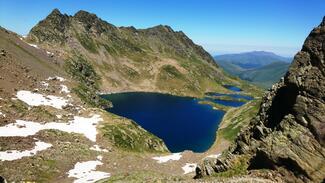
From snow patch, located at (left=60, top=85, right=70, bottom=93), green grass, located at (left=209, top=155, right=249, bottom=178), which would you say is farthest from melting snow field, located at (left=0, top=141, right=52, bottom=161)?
snow patch, located at (left=60, top=85, right=70, bottom=93)

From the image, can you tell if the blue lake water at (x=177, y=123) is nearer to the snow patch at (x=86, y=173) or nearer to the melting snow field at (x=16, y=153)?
the snow patch at (x=86, y=173)

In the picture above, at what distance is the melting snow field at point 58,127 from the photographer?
74.5m

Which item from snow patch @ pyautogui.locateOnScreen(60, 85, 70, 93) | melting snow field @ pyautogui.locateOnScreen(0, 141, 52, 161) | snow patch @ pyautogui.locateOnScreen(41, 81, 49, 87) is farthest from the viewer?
snow patch @ pyautogui.locateOnScreen(60, 85, 70, 93)

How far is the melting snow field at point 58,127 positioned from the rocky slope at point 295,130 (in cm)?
5055

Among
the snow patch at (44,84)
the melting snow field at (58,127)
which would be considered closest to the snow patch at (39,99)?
the melting snow field at (58,127)

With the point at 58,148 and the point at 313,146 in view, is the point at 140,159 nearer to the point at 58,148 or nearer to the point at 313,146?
the point at 58,148

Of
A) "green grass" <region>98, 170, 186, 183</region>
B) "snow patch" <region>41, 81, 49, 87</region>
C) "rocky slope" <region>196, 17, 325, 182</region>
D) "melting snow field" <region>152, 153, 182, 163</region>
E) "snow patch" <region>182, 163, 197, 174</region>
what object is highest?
"snow patch" <region>41, 81, 49, 87</region>

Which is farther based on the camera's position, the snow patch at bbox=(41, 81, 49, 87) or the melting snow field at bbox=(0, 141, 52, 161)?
the snow patch at bbox=(41, 81, 49, 87)

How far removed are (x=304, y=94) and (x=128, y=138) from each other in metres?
67.3

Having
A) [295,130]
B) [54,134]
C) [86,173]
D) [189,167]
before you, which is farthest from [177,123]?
[295,130]

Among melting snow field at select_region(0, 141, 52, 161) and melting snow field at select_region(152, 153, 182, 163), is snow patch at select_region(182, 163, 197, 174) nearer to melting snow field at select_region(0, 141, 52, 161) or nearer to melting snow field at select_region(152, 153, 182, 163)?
melting snow field at select_region(152, 153, 182, 163)

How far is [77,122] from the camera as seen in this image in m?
94.6

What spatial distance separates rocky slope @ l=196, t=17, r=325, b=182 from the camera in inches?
1181

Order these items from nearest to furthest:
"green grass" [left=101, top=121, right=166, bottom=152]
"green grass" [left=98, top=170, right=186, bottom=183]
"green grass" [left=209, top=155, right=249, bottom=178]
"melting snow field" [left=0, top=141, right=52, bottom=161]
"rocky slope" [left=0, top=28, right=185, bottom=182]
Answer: "green grass" [left=209, top=155, right=249, bottom=178], "green grass" [left=98, top=170, right=186, bottom=183], "melting snow field" [left=0, top=141, right=52, bottom=161], "rocky slope" [left=0, top=28, right=185, bottom=182], "green grass" [left=101, top=121, right=166, bottom=152]
